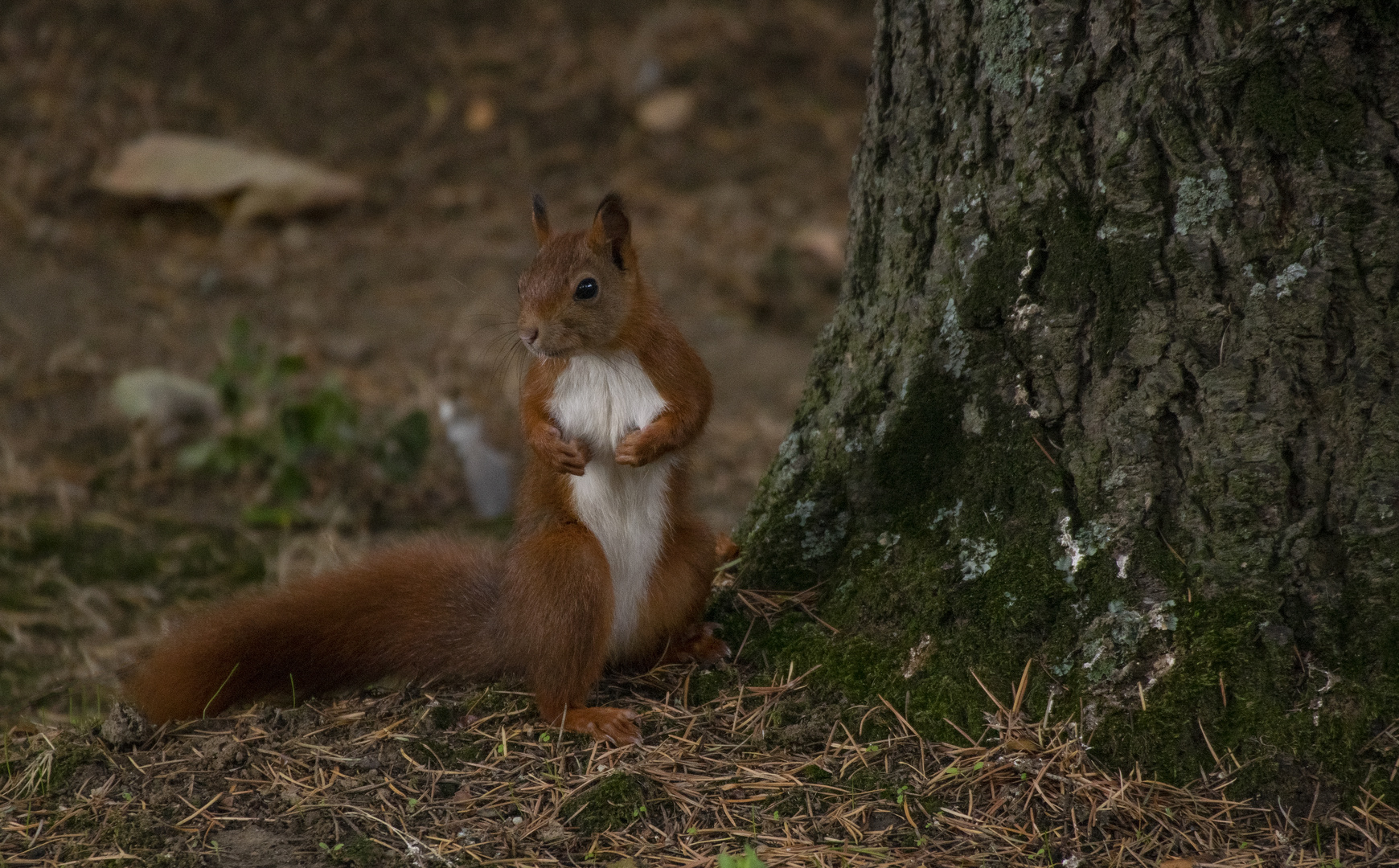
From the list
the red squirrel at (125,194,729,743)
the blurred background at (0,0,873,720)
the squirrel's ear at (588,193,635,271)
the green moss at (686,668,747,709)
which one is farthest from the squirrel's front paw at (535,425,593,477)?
the blurred background at (0,0,873,720)

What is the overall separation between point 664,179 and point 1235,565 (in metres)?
5.11

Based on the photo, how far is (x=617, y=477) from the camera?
2387 mm

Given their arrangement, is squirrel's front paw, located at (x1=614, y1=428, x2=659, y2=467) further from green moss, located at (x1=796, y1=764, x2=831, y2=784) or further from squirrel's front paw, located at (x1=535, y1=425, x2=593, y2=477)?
green moss, located at (x1=796, y1=764, x2=831, y2=784)

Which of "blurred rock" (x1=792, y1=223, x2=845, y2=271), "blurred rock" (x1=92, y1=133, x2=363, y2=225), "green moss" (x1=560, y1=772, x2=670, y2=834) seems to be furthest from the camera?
"blurred rock" (x1=92, y1=133, x2=363, y2=225)

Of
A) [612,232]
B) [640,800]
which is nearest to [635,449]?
[612,232]

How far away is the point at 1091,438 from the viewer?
2.13m

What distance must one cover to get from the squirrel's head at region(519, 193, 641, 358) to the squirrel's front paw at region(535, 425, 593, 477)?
0.14m

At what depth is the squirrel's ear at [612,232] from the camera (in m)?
2.28

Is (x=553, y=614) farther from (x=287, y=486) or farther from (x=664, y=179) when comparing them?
(x=664, y=179)

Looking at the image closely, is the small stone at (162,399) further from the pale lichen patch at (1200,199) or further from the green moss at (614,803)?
the pale lichen patch at (1200,199)

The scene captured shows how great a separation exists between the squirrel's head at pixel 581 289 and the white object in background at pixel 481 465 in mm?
2099

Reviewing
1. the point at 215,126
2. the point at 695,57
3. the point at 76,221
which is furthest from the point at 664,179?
the point at 76,221

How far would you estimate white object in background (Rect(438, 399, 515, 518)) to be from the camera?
4.33 m

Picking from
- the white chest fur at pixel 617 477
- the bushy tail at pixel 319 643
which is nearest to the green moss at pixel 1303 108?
the white chest fur at pixel 617 477
